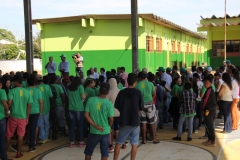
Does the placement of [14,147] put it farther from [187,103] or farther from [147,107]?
[187,103]

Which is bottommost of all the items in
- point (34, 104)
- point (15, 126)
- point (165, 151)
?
point (165, 151)

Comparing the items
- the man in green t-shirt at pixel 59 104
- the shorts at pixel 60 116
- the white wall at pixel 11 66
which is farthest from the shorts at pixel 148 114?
the white wall at pixel 11 66

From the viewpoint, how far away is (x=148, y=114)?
25.7 feet

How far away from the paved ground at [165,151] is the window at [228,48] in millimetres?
18337

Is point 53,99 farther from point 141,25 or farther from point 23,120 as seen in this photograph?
point 141,25

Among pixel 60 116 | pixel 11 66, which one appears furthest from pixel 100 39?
pixel 11 66

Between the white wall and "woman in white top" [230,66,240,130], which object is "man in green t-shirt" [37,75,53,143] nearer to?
"woman in white top" [230,66,240,130]

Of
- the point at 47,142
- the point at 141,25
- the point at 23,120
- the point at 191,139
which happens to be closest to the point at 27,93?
the point at 23,120

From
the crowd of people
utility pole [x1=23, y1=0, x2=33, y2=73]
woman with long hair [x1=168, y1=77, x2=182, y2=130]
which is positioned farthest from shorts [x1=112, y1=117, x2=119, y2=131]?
utility pole [x1=23, y1=0, x2=33, y2=73]

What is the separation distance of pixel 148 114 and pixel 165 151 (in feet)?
3.04

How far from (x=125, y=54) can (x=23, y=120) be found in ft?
48.9

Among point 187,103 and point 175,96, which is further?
point 175,96

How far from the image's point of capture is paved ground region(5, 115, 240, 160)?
7.06 meters

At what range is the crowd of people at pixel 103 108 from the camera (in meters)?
5.80
